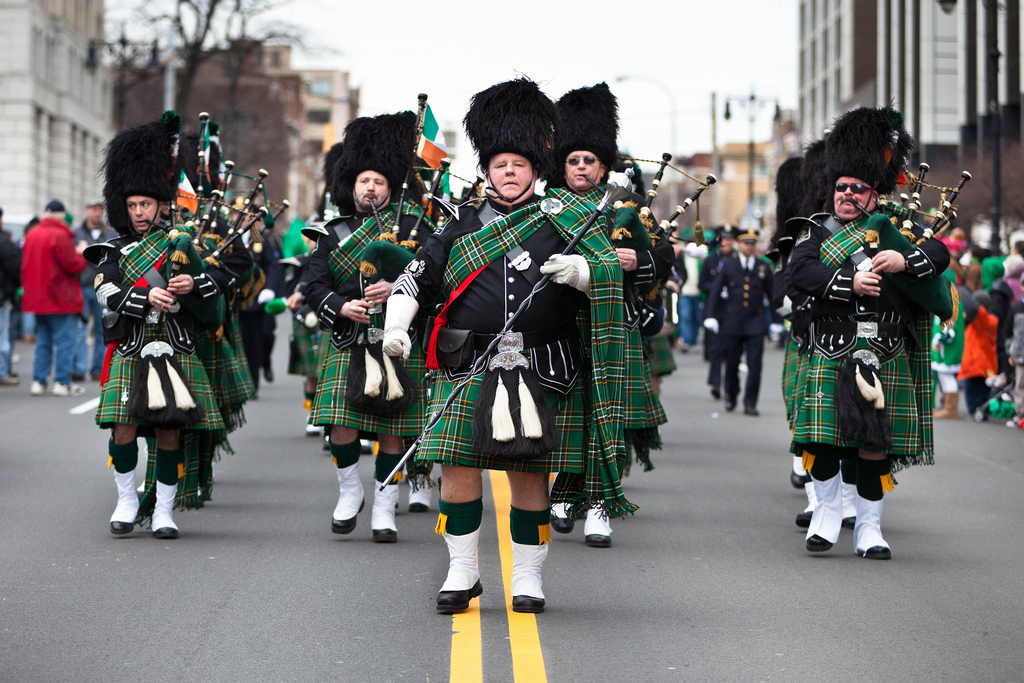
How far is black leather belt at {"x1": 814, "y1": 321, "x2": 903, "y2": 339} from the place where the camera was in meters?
7.01

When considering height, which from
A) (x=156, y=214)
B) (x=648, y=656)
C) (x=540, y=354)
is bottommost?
(x=648, y=656)

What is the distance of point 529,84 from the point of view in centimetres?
598

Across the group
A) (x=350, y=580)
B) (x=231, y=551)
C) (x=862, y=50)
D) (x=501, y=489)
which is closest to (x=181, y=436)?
(x=231, y=551)

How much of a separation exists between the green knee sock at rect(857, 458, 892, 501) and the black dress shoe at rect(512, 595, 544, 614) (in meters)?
2.08

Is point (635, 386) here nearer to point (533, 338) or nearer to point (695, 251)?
point (533, 338)

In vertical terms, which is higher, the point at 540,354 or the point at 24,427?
the point at 540,354

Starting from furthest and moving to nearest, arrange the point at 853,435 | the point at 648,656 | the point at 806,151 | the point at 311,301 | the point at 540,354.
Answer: the point at 806,151
the point at 311,301
the point at 853,435
the point at 540,354
the point at 648,656

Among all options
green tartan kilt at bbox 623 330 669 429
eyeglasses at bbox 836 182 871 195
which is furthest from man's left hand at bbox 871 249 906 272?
green tartan kilt at bbox 623 330 669 429

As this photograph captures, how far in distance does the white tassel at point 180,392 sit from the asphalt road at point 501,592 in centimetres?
72

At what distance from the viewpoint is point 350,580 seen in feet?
21.0

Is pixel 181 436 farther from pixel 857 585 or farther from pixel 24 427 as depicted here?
pixel 24 427

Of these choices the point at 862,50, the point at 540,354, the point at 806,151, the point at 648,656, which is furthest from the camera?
the point at 862,50

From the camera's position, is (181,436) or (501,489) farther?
(501,489)

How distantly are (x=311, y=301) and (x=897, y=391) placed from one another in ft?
9.97
